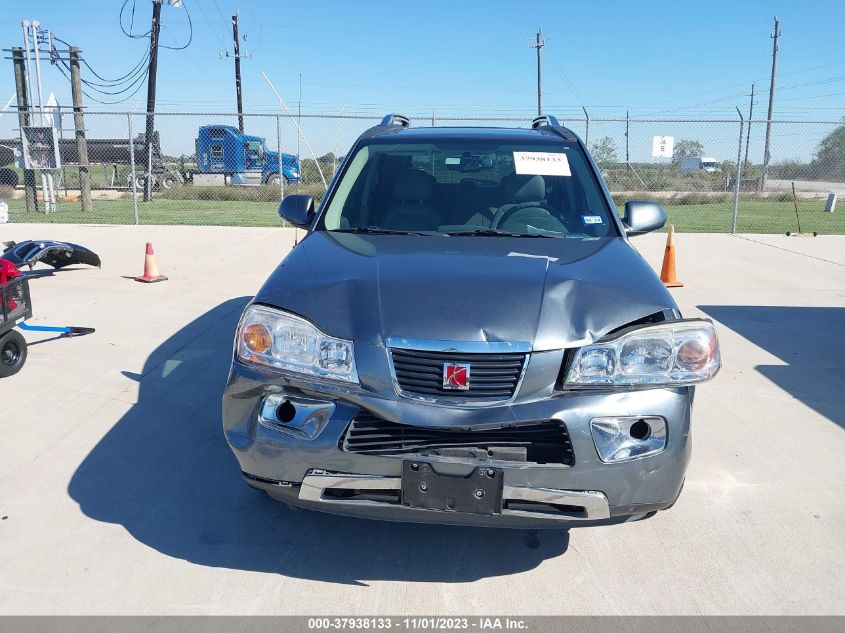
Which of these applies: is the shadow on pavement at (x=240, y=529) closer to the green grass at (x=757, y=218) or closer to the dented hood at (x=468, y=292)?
the dented hood at (x=468, y=292)

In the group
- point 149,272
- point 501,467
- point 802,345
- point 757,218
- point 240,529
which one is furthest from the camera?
point 757,218

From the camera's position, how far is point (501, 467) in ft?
8.48

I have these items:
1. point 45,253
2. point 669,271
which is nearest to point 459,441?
point 45,253

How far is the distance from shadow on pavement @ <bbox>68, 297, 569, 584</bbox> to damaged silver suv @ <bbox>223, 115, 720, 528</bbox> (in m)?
0.46

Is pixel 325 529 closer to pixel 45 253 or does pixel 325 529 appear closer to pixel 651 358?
pixel 651 358

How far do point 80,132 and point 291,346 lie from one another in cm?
1836

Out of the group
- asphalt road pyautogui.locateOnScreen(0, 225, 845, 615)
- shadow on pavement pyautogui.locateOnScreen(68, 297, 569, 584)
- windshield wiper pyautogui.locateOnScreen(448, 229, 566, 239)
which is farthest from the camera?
windshield wiper pyautogui.locateOnScreen(448, 229, 566, 239)

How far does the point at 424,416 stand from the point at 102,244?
11.4m

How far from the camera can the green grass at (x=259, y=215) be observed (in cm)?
1725

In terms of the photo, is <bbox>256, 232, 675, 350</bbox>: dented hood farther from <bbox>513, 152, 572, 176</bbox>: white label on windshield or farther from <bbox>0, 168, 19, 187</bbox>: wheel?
<bbox>0, 168, 19, 187</bbox>: wheel

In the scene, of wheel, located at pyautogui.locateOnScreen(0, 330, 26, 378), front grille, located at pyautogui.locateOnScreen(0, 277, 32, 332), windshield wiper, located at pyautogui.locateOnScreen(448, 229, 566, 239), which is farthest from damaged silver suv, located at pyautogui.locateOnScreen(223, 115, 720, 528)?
wheel, located at pyautogui.locateOnScreen(0, 330, 26, 378)

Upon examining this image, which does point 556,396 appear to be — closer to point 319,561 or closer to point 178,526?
point 319,561

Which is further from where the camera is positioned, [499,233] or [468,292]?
[499,233]

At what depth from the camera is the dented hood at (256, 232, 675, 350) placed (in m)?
2.75
